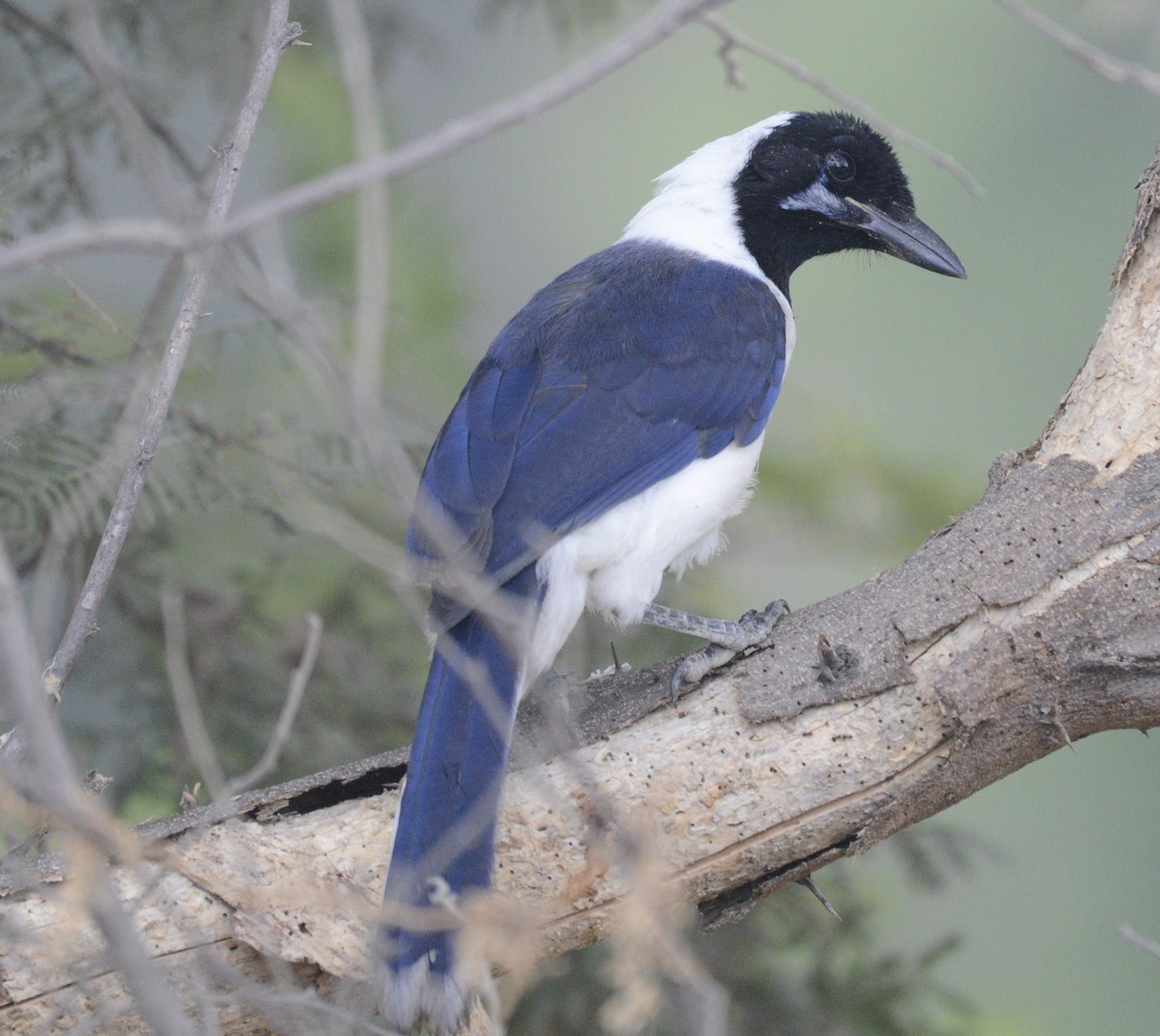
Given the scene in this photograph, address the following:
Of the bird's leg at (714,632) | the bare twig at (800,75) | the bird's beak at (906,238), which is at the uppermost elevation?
the bare twig at (800,75)

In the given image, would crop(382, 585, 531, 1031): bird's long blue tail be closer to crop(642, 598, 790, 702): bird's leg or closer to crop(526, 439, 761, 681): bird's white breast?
crop(526, 439, 761, 681): bird's white breast

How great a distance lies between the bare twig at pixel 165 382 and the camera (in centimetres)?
218

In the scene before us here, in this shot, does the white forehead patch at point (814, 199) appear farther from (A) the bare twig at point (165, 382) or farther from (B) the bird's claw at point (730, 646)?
(A) the bare twig at point (165, 382)

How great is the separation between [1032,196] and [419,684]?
20.4ft

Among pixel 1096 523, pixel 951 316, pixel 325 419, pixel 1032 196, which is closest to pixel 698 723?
pixel 1096 523

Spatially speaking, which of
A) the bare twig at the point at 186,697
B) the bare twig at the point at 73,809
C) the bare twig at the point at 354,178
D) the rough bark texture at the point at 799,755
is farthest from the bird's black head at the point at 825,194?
the bare twig at the point at 73,809

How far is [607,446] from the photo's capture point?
279cm

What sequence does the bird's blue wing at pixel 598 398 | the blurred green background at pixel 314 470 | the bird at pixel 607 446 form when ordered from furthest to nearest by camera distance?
the blurred green background at pixel 314 470, the bird's blue wing at pixel 598 398, the bird at pixel 607 446

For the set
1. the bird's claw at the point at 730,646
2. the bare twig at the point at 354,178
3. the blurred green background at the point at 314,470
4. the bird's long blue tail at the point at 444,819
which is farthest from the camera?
the blurred green background at the point at 314,470

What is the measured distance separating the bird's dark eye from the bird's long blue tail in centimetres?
161

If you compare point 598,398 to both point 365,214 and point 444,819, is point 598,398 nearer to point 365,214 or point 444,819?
point 444,819

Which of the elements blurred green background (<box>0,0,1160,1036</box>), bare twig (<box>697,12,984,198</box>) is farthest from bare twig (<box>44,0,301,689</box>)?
bare twig (<box>697,12,984,198</box>)

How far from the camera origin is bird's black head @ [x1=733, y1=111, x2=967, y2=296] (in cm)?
341

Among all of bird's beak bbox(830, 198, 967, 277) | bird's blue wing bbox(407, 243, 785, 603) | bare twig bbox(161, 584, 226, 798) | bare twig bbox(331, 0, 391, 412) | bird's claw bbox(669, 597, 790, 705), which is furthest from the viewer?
bird's beak bbox(830, 198, 967, 277)
